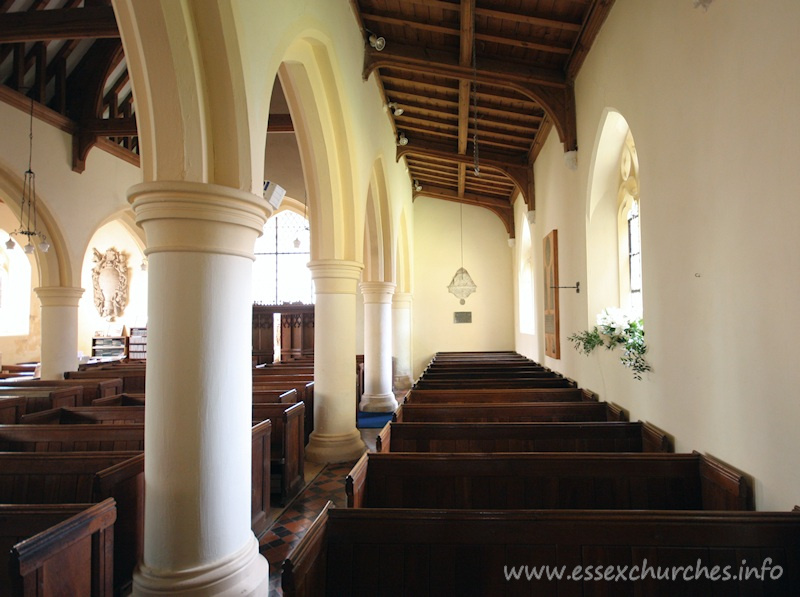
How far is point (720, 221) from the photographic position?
109 inches

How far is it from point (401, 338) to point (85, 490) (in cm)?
884

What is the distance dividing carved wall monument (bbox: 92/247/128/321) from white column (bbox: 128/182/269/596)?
1393cm

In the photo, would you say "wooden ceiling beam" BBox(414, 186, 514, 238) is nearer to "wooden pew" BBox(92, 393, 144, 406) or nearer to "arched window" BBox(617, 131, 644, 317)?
"arched window" BBox(617, 131, 644, 317)

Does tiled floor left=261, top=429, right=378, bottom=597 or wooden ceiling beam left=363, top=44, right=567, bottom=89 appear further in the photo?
wooden ceiling beam left=363, top=44, right=567, bottom=89

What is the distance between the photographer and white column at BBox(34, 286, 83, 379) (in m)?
8.22

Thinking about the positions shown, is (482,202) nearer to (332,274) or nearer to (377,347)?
(377,347)

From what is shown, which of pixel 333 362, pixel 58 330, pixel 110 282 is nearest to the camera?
pixel 333 362

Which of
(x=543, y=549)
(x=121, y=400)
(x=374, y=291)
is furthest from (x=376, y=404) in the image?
(x=543, y=549)

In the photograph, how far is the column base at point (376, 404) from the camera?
8547 millimetres

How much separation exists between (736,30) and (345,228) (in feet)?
13.1

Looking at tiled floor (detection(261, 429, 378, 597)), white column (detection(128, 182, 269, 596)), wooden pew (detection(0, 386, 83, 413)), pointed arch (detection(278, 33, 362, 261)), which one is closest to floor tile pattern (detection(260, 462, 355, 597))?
tiled floor (detection(261, 429, 378, 597))

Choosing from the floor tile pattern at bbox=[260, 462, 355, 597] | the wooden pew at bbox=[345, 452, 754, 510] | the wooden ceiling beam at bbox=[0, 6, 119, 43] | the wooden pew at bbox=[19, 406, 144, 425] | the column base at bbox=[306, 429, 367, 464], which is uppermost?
the wooden ceiling beam at bbox=[0, 6, 119, 43]

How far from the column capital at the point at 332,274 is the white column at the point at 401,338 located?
5844 mm

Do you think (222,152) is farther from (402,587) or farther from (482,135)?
(482,135)
